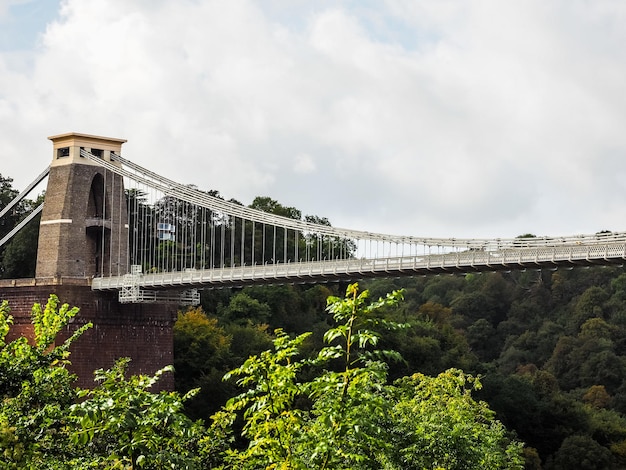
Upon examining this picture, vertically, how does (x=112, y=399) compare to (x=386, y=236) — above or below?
below

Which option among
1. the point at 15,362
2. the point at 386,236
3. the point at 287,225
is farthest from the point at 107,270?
the point at 15,362

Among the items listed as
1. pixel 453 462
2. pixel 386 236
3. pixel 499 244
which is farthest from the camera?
pixel 386 236

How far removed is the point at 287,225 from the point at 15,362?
30101 mm

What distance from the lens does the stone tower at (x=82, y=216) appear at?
4619cm

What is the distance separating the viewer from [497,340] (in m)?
87.8

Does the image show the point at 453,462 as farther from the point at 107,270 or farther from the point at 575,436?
the point at 575,436

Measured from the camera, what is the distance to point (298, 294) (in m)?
66.0

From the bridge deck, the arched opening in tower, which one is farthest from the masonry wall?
the arched opening in tower

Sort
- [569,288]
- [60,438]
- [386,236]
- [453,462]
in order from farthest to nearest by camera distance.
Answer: [569,288] < [386,236] < [453,462] < [60,438]

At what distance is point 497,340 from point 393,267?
49.0 m

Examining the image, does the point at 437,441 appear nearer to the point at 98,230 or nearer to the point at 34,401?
the point at 34,401

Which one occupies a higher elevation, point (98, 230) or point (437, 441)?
point (98, 230)

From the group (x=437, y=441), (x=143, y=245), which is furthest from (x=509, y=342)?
(x=437, y=441)

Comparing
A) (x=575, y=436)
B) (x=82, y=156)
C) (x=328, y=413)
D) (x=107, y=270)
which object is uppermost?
(x=82, y=156)
